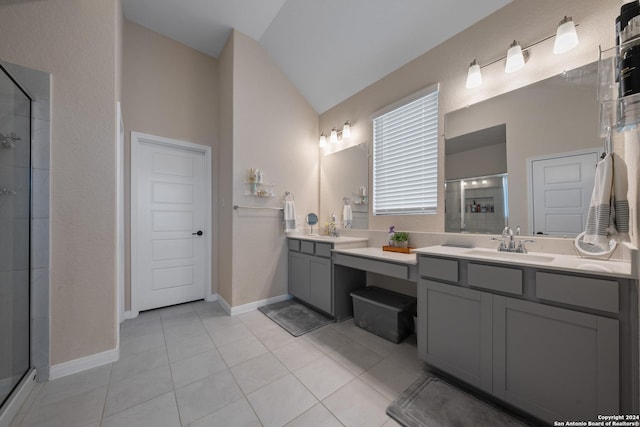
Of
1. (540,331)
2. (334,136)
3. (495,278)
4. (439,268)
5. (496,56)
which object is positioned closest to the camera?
(540,331)

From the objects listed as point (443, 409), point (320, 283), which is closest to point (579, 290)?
point (443, 409)

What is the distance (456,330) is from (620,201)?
1086 mm

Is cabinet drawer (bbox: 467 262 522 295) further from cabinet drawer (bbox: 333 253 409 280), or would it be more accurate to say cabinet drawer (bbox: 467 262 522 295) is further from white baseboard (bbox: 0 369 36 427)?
white baseboard (bbox: 0 369 36 427)

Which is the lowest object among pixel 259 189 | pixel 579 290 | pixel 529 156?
pixel 579 290

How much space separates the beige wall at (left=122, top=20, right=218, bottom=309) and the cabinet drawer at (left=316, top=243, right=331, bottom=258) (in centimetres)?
152

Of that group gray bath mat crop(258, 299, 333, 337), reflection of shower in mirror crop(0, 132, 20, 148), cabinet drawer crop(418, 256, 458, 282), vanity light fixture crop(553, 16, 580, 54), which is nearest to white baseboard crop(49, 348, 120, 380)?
gray bath mat crop(258, 299, 333, 337)

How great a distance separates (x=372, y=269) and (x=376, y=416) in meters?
1.02

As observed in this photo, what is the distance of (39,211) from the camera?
1601mm

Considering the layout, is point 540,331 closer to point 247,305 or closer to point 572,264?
point 572,264

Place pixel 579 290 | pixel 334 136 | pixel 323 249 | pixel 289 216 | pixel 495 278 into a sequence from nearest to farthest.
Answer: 1. pixel 579 290
2. pixel 495 278
3. pixel 323 249
4. pixel 289 216
5. pixel 334 136

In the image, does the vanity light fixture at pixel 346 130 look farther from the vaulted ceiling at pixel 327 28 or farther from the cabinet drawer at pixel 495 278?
the cabinet drawer at pixel 495 278

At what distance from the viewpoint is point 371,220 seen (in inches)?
111

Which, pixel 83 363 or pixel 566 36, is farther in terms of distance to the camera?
pixel 83 363

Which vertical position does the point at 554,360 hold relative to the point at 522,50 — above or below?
below
